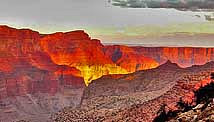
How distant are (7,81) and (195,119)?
614 feet

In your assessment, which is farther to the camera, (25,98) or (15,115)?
(25,98)

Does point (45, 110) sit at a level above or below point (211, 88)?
below

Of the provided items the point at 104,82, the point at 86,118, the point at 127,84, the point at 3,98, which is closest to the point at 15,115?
the point at 3,98

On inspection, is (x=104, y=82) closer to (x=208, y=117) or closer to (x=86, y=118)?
(x=86, y=118)

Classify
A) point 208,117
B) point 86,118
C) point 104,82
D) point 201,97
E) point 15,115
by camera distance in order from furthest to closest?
point 15,115, point 104,82, point 86,118, point 201,97, point 208,117

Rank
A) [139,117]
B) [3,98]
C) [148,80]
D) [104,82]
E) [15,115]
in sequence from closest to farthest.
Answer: [139,117] < [148,80] < [104,82] < [15,115] < [3,98]

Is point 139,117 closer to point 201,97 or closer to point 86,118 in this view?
point 86,118

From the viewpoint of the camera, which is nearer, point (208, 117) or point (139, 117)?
point (208, 117)

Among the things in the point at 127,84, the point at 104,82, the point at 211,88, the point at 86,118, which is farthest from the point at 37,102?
the point at 211,88

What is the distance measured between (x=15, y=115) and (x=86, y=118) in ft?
313

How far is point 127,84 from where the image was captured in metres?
130

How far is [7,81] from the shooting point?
198750 mm

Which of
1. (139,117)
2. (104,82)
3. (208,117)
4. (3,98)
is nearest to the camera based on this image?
(208,117)

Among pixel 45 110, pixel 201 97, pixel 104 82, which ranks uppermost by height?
pixel 201 97
